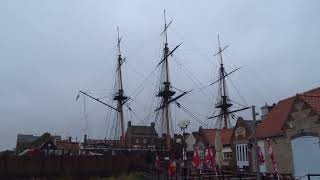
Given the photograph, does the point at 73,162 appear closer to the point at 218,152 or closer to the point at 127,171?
the point at 127,171

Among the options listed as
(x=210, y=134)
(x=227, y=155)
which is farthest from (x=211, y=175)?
(x=210, y=134)

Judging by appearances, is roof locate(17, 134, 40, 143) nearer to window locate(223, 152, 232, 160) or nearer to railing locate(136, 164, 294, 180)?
window locate(223, 152, 232, 160)

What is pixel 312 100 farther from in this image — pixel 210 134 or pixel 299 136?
pixel 210 134

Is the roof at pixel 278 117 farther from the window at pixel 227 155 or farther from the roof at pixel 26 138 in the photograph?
the roof at pixel 26 138

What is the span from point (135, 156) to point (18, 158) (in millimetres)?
15251

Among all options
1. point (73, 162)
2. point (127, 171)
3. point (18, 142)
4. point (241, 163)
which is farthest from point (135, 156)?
point (18, 142)

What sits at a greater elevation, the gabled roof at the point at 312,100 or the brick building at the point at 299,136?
the gabled roof at the point at 312,100

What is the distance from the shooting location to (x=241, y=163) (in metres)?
43.8

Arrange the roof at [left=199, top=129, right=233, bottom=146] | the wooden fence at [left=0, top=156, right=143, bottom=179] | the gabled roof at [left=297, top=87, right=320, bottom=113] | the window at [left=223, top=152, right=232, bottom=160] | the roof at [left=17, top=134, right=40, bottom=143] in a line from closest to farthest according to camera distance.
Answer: the gabled roof at [left=297, top=87, right=320, bottom=113]
the window at [left=223, top=152, right=232, bottom=160]
the wooden fence at [left=0, top=156, right=143, bottom=179]
the roof at [left=199, top=129, right=233, bottom=146]
the roof at [left=17, top=134, right=40, bottom=143]

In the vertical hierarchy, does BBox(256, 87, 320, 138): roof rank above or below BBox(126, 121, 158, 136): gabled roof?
below

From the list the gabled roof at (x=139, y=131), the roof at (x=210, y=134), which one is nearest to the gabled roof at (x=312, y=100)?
the roof at (x=210, y=134)

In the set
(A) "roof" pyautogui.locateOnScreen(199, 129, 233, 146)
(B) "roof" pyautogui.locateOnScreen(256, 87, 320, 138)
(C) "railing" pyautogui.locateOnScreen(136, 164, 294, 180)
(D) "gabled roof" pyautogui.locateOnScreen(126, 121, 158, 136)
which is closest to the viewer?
(C) "railing" pyautogui.locateOnScreen(136, 164, 294, 180)

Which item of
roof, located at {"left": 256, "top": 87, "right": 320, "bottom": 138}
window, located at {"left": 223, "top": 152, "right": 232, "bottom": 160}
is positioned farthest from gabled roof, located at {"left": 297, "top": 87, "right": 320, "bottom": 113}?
window, located at {"left": 223, "top": 152, "right": 232, "bottom": 160}

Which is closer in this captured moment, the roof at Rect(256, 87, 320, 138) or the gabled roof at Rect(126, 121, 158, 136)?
the roof at Rect(256, 87, 320, 138)
